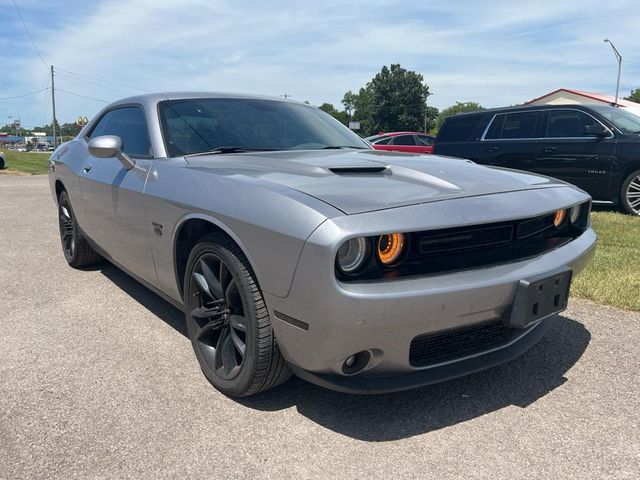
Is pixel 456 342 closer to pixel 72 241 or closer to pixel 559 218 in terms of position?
pixel 559 218

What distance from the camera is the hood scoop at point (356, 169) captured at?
250cm

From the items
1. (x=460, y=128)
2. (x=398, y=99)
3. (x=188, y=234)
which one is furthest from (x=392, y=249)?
(x=398, y=99)

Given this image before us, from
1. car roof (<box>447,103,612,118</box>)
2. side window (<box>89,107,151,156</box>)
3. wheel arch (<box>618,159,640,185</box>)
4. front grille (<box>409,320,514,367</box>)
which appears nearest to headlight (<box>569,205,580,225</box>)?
front grille (<box>409,320,514,367</box>)

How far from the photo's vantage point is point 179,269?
2795 millimetres

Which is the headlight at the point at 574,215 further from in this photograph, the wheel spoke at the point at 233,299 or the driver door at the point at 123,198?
the driver door at the point at 123,198

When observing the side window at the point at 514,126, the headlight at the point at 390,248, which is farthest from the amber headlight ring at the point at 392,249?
the side window at the point at 514,126

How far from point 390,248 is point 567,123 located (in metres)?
6.75

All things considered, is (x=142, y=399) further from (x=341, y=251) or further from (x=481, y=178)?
(x=481, y=178)

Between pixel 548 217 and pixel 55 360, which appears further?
pixel 55 360

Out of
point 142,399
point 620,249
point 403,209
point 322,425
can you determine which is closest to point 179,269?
point 142,399

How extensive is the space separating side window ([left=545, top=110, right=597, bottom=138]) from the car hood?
5432 mm

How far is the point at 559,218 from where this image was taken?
2.78 m

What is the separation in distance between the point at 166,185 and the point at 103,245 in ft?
4.28

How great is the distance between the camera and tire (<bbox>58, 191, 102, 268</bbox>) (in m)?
4.51
